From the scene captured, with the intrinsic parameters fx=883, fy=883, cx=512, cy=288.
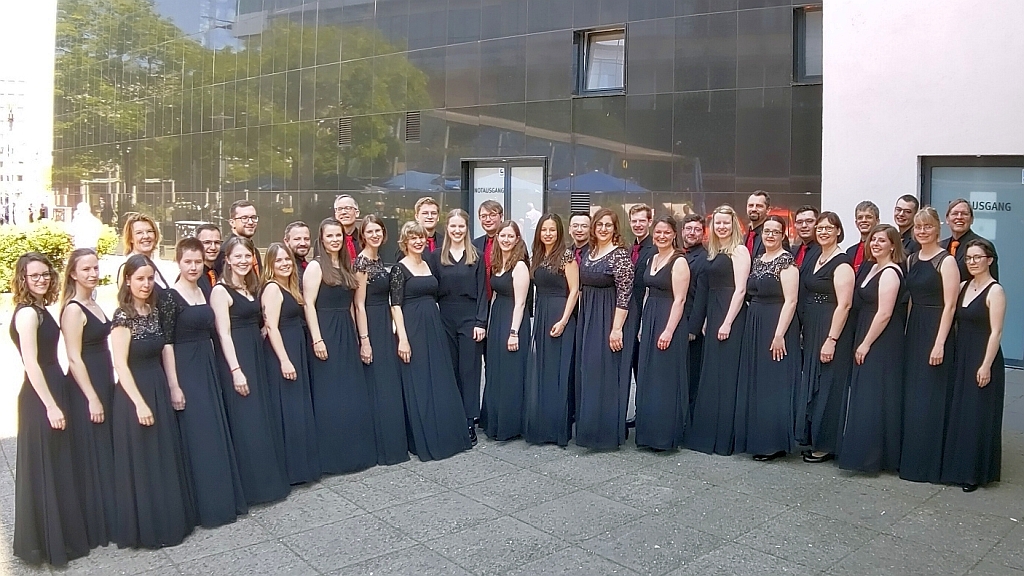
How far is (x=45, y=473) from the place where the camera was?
4.88m

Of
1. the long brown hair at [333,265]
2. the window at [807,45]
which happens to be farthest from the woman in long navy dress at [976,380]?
the window at [807,45]

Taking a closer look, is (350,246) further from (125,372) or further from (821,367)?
(821,367)

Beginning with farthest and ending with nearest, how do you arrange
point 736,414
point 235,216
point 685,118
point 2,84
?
point 2,84, point 685,118, point 235,216, point 736,414

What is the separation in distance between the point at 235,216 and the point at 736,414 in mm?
4548

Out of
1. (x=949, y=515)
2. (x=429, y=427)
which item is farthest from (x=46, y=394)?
(x=949, y=515)

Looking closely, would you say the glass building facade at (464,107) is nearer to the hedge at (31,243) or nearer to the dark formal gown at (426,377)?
the hedge at (31,243)

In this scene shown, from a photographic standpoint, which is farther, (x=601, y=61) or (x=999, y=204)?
(x=601, y=61)

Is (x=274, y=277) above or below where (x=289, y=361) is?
above

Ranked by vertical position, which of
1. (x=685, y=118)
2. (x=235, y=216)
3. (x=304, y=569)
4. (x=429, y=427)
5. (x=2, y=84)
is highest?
(x=2, y=84)

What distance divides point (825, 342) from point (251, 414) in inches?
172

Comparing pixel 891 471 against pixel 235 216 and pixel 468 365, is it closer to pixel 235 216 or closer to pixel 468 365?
pixel 468 365

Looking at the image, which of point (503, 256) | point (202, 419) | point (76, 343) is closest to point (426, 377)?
point (503, 256)

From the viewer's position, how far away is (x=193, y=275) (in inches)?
219

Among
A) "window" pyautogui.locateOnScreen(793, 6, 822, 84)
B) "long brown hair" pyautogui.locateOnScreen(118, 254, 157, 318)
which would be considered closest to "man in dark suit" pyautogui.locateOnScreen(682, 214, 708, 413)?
"long brown hair" pyautogui.locateOnScreen(118, 254, 157, 318)
